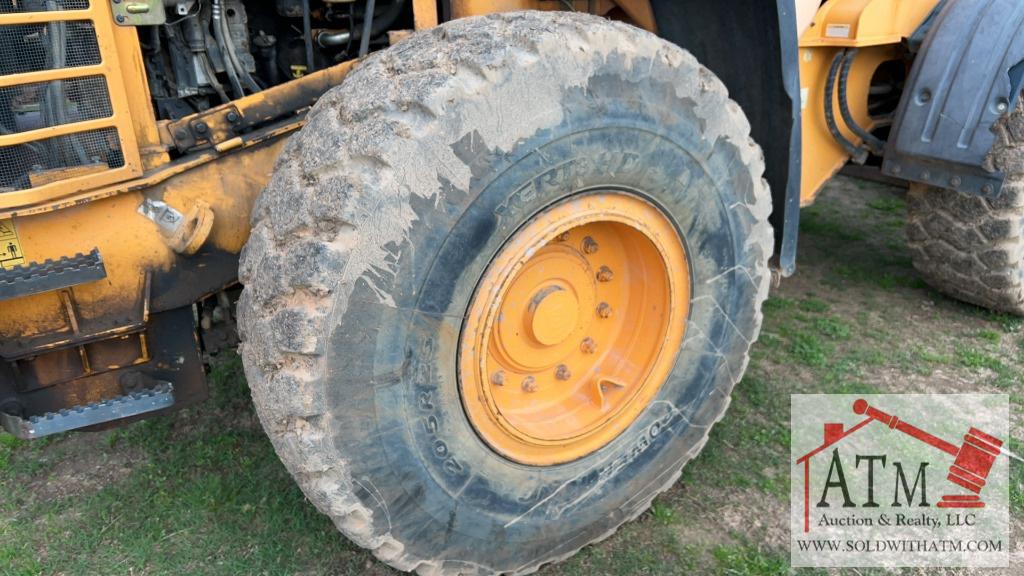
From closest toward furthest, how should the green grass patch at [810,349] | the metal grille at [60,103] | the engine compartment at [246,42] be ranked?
the metal grille at [60,103] < the engine compartment at [246,42] < the green grass patch at [810,349]

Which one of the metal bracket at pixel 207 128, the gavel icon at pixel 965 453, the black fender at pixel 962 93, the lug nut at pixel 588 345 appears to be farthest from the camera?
the black fender at pixel 962 93

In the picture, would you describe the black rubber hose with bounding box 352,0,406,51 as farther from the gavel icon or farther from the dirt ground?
the gavel icon

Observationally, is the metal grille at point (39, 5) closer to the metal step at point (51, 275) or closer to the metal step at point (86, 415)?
the metal step at point (51, 275)

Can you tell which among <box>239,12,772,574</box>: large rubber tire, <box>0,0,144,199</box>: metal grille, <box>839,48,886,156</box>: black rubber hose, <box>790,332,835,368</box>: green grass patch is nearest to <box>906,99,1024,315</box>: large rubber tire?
<box>839,48,886,156</box>: black rubber hose

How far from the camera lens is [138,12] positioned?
2070mm

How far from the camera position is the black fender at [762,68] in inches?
103

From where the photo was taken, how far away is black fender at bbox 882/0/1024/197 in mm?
3473

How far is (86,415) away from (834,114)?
3.37m

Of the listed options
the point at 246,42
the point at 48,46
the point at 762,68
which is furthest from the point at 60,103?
the point at 762,68

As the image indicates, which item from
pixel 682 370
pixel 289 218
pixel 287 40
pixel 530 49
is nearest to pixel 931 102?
pixel 682 370

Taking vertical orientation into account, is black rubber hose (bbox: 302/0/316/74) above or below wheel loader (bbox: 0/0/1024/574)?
above

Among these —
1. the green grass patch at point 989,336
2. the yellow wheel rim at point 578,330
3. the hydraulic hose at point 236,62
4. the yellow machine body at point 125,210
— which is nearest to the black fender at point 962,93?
the green grass patch at point 989,336

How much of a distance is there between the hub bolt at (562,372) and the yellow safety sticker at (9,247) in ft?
5.01

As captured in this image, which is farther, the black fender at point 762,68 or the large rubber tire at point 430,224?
the black fender at point 762,68
